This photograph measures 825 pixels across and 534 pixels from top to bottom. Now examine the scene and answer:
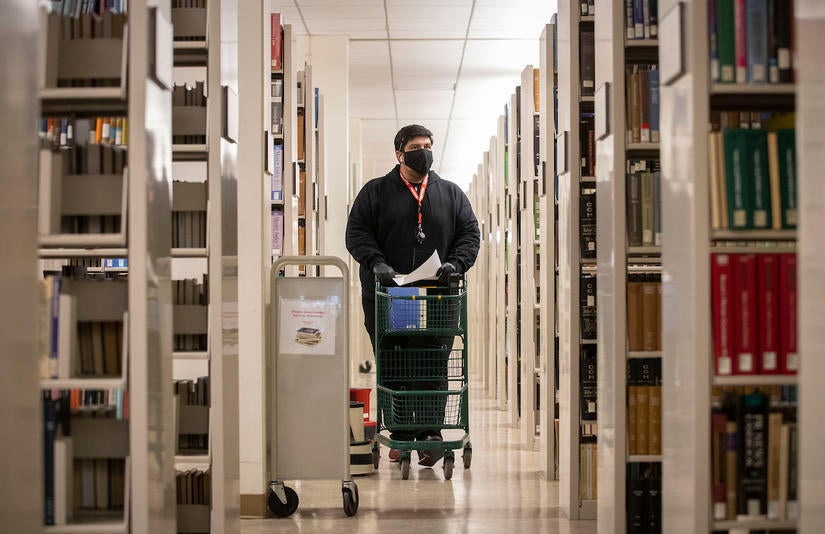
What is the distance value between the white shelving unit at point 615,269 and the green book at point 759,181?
0.87 m

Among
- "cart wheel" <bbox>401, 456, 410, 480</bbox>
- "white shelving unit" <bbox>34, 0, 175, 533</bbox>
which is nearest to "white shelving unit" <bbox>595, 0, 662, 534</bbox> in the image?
"white shelving unit" <bbox>34, 0, 175, 533</bbox>

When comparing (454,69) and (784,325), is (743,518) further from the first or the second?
(454,69)

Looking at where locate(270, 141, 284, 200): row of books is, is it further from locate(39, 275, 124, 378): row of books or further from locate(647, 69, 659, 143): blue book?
locate(39, 275, 124, 378): row of books

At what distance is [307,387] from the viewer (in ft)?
14.3

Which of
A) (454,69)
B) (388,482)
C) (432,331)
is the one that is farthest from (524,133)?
(454,69)

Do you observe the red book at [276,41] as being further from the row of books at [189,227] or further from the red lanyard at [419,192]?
the row of books at [189,227]

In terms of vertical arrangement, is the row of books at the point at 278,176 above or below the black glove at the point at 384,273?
above

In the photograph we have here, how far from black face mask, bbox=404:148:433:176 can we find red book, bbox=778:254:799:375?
3.15 m

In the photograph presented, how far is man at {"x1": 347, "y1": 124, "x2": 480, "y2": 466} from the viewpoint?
18.0 ft

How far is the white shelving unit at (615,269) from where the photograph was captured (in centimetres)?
338

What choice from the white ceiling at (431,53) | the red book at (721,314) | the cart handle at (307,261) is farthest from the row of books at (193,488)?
the white ceiling at (431,53)

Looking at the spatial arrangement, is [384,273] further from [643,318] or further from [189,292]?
[643,318]

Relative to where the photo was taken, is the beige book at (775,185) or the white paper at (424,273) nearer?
the beige book at (775,185)

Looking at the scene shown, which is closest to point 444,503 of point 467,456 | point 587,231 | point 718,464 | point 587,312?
point 467,456
